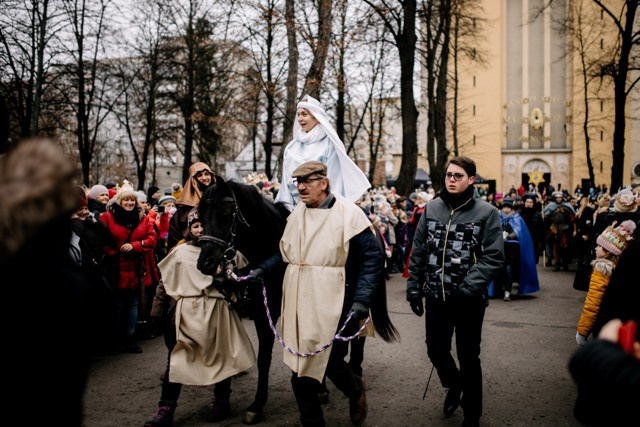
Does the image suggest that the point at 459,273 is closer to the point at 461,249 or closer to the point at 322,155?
the point at 461,249

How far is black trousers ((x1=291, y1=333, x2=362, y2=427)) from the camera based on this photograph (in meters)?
4.20

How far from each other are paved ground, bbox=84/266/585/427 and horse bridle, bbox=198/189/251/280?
1395 mm

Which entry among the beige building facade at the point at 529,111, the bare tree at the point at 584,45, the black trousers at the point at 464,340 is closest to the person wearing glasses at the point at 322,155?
the black trousers at the point at 464,340

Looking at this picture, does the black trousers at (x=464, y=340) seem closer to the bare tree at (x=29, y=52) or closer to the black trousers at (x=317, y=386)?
the black trousers at (x=317, y=386)

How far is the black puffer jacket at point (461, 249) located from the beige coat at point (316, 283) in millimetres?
768

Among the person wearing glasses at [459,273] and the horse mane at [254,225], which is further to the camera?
the horse mane at [254,225]

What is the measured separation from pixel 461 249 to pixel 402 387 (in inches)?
75.3

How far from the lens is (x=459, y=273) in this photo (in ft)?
15.3

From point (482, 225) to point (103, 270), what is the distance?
15.7 ft

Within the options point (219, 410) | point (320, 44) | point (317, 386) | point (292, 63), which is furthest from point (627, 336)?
point (292, 63)

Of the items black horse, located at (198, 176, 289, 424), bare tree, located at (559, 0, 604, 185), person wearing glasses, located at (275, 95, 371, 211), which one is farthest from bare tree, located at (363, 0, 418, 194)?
black horse, located at (198, 176, 289, 424)

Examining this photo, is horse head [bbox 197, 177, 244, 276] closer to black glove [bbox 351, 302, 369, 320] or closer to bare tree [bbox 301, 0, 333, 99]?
black glove [bbox 351, 302, 369, 320]

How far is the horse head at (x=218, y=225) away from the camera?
14.1ft

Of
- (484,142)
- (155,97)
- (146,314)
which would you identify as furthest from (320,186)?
(484,142)
